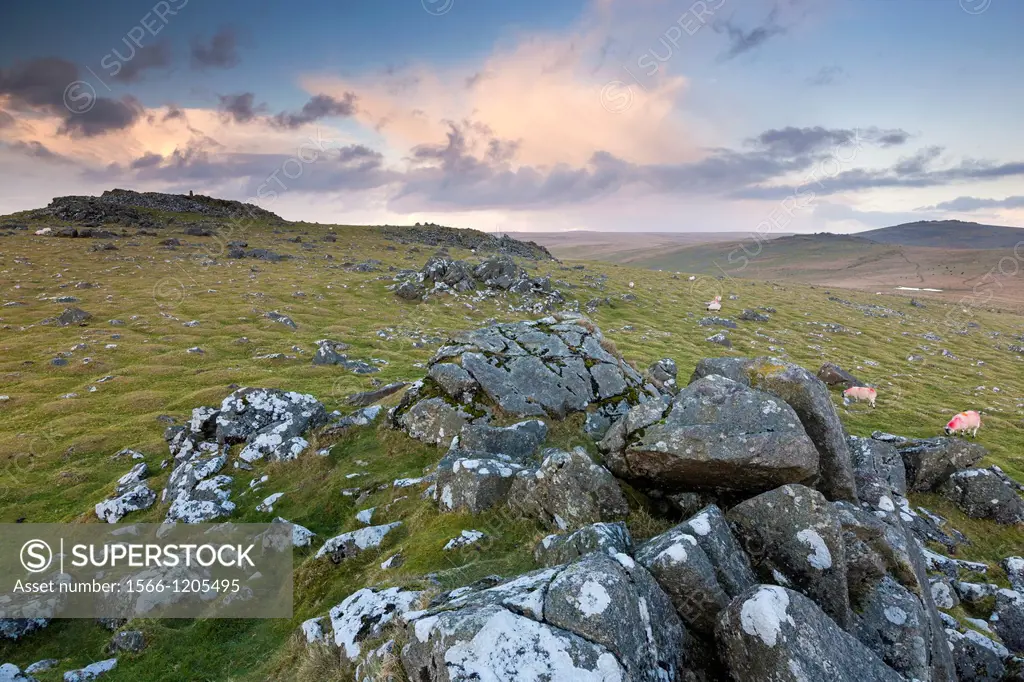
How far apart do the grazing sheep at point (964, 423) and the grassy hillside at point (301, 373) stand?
1.51 m

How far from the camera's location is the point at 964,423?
89.2 ft

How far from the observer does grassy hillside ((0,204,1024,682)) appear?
1189 centimetres

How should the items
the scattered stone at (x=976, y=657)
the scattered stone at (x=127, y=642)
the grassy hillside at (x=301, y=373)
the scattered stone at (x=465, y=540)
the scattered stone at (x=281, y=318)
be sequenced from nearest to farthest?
the scattered stone at (x=976, y=657)
the scattered stone at (x=465, y=540)
the scattered stone at (x=127, y=642)
the grassy hillside at (x=301, y=373)
the scattered stone at (x=281, y=318)

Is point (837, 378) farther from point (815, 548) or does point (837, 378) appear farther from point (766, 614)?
point (766, 614)

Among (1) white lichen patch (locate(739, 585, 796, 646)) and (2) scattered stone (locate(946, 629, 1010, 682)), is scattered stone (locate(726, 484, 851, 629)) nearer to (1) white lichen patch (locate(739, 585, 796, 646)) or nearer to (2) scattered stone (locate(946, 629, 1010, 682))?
(1) white lichen patch (locate(739, 585, 796, 646))

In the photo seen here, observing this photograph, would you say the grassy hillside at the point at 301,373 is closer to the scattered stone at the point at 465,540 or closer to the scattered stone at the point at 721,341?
the scattered stone at the point at 465,540

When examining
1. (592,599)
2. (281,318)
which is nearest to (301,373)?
(281,318)

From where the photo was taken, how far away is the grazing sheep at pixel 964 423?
27016mm

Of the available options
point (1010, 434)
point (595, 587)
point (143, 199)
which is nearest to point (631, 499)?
point (595, 587)

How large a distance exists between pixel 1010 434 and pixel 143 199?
687 ft

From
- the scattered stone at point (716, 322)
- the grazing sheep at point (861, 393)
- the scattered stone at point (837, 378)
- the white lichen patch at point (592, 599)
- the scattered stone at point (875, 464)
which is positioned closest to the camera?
the white lichen patch at point (592, 599)

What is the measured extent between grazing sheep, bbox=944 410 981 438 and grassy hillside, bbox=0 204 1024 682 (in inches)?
59.3

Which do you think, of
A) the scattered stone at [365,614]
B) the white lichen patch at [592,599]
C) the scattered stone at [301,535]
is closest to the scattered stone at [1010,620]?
the white lichen patch at [592,599]

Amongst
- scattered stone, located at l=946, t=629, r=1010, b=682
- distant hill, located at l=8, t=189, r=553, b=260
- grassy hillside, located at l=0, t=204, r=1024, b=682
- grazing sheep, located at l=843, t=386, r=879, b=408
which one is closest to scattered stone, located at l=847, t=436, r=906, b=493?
grassy hillside, located at l=0, t=204, r=1024, b=682
